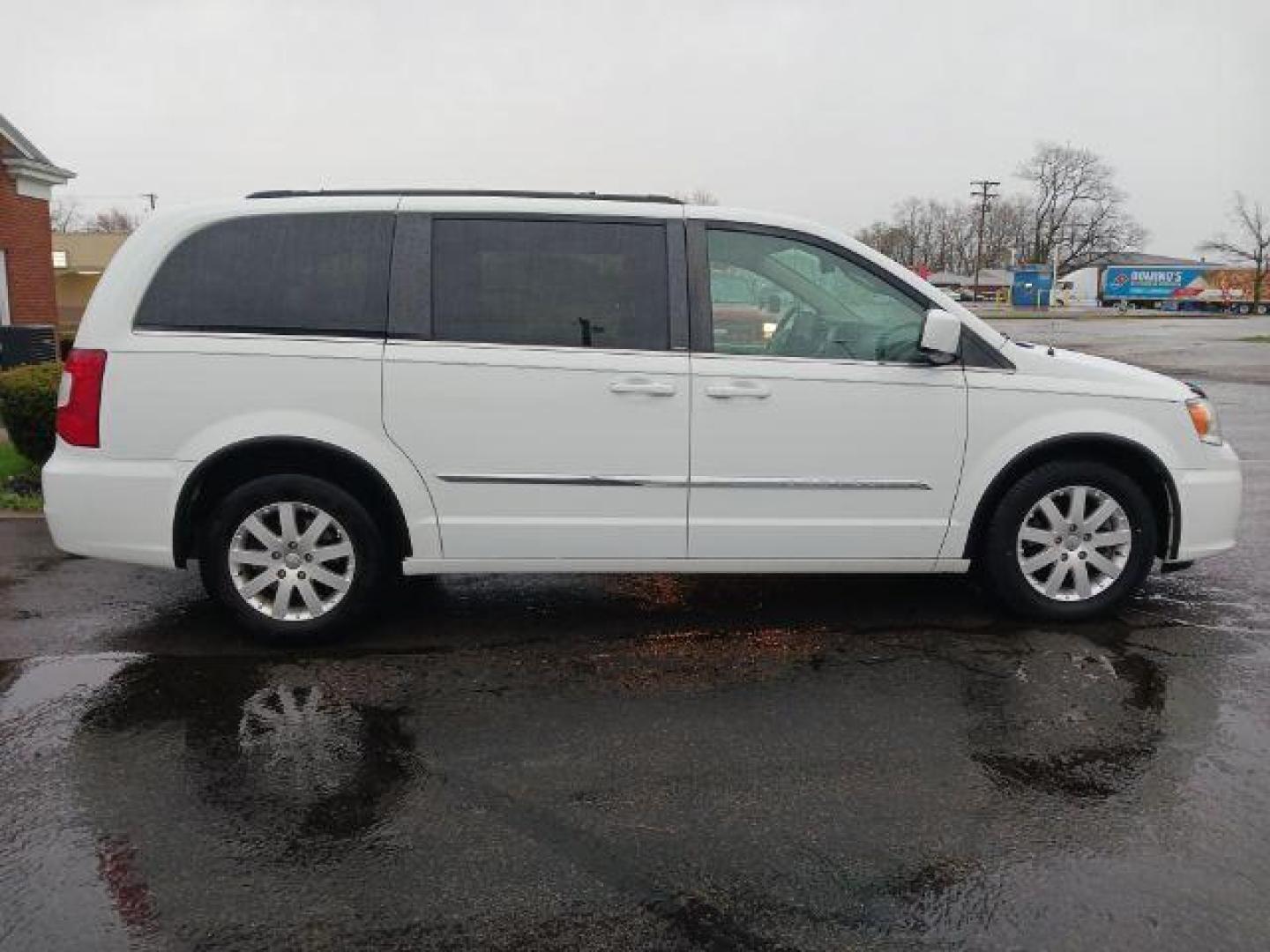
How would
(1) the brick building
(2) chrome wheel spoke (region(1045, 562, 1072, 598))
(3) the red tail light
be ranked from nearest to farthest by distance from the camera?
(3) the red tail light < (2) chrome wheel spoke (region(1045, 562, 1072, 598)) < (1) the brick building

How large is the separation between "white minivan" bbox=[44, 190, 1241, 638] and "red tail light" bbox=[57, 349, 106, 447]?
0.04 ft

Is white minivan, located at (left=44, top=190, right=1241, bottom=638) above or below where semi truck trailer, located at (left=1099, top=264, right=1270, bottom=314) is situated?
below

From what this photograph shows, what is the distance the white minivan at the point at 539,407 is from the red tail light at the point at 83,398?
0.5 inches

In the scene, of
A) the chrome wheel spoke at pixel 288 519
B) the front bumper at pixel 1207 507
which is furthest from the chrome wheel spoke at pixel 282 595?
the front bumper at pixel 1207 507

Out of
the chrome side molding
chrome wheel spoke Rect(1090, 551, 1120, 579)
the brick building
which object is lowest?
chrome wheel spoke Rect(1090, 551, 1120, 579)

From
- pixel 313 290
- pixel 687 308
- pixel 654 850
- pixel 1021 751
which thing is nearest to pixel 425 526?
pixel 313 290

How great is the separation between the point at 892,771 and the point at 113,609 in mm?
3925

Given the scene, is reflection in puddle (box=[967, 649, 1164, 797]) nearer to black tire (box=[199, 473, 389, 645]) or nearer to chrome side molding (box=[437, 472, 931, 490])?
chrome side molding (box=[437, 472, 931, 490])

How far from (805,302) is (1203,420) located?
197 centimetres

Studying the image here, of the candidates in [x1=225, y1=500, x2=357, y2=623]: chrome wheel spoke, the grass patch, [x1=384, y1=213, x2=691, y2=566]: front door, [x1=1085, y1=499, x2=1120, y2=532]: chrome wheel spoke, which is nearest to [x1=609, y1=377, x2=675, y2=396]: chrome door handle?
[x1=384, y1=213, x2=691, y2=566]: front door

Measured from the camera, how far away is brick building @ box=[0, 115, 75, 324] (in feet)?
52.5

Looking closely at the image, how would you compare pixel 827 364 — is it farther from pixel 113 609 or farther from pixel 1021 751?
pixel 113 609

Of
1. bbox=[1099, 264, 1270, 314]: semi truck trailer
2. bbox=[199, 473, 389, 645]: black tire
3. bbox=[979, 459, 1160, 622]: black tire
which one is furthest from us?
bbox=[1099, 264, 1270, 314]: semi truck trailer

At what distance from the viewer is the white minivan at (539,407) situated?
14.6 feet
